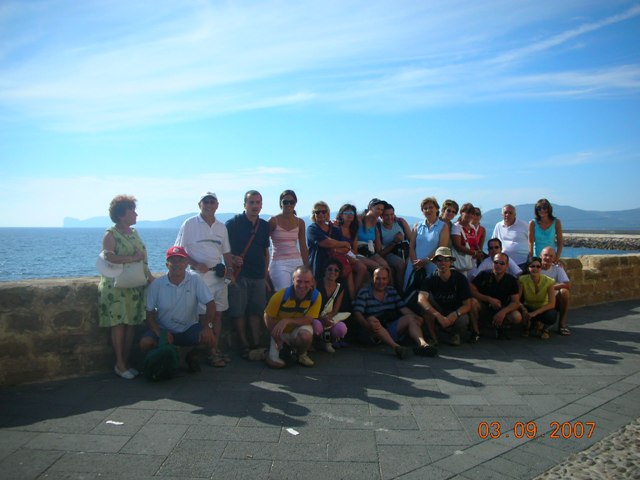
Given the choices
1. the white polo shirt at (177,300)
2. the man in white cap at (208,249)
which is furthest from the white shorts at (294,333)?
the white polo shirt at (177,300)

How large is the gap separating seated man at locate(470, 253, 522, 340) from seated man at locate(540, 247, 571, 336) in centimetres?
76

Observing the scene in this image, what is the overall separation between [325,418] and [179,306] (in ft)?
6.59

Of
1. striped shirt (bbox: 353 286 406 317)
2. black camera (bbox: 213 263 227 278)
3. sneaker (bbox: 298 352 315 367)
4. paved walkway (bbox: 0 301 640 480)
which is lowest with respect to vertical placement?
paved walkway (bbox: 0 301 640 480)

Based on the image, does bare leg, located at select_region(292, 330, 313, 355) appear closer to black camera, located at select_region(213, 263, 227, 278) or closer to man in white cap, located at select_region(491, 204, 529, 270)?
black camera, located at select_region(213, 263, 227, 278)

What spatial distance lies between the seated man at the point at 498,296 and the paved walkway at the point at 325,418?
1016 mm

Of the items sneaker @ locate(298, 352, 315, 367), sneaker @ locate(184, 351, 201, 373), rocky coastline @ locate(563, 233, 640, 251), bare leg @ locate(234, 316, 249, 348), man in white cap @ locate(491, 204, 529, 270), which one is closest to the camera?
sneaker @ locate(184, 351, 201, 373)

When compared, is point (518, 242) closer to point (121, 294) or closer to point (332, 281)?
point (332, 281)

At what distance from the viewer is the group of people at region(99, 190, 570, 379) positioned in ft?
16.5

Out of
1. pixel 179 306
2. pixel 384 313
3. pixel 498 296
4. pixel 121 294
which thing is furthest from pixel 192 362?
pixel 498 296

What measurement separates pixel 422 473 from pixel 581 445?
45.9 inches

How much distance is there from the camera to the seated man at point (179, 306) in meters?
4.99

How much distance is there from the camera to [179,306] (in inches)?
199

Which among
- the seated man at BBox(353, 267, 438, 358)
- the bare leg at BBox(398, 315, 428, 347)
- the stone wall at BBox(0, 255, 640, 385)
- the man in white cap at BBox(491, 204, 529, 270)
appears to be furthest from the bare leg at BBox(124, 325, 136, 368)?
the man in white cap at BBox(491, 204, 529, 270)

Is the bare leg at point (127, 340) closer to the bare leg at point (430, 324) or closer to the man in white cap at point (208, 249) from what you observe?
the man in white cap at point (208, 249)
